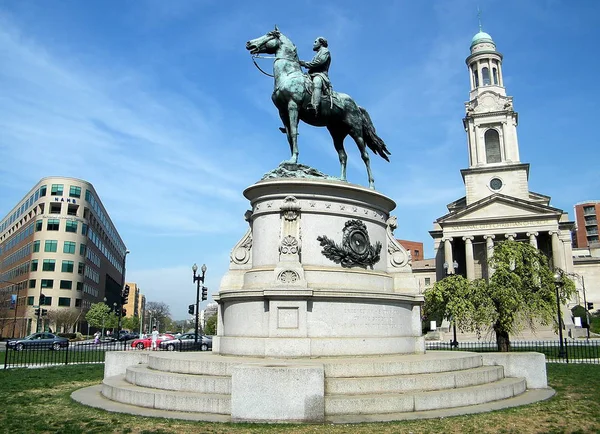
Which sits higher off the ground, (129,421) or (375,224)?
(375,224)

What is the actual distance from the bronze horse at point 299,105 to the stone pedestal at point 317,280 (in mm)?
1568

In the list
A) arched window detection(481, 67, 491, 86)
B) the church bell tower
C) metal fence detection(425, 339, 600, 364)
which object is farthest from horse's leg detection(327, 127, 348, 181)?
arched window detection(481, 67, 491, 86)

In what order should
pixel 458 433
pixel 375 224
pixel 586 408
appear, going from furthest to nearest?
pixel 375 224 < pixel 586 408 < pixel 458 433

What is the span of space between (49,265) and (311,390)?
82069 millimetres

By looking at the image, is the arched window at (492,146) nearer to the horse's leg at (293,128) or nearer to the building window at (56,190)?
the building window at (56,190)

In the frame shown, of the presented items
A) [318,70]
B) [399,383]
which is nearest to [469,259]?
[318,70]

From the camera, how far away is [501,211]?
69688mm

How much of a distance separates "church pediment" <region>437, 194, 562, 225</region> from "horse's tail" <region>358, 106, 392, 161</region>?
56187 millimetres

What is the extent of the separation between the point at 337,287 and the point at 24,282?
8298 centimetres

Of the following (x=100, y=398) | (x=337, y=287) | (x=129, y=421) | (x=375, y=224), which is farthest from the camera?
(x=375, y=224)

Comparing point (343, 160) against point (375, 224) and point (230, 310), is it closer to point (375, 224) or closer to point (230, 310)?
point (375, 224)

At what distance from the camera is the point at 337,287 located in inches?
544

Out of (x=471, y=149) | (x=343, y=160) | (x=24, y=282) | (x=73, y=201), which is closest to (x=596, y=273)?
(x=471, y=149)

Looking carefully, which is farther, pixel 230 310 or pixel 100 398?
pixel 230 310
